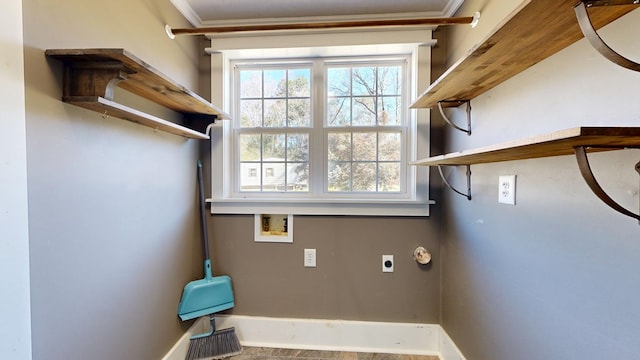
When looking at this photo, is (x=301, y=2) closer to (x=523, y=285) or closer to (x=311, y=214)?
(x=311, y=214)

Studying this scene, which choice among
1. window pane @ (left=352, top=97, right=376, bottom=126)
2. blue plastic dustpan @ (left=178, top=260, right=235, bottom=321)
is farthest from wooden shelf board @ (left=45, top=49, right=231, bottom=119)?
blue plastic dustpan @ (left=178, top=260, right=235, bottom=321)

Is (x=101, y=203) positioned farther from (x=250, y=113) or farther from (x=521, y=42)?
(x=521, y=42)

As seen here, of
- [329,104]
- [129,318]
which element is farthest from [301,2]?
[129,318]

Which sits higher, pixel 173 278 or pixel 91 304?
pixel 91 304

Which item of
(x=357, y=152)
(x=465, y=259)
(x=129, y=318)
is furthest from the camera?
(x=357, y=152)

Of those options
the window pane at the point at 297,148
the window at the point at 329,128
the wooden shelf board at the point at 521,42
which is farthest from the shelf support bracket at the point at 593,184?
the window pane at the point at 297,148

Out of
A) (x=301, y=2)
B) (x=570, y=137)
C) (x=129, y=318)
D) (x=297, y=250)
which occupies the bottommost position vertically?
(x=129, y=318)

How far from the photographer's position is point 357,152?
1.97 m

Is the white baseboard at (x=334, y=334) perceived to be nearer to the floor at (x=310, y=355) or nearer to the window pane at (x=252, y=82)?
the floor at (x=310, y=355)

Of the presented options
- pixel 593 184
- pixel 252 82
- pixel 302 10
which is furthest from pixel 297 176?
pixel 593 184

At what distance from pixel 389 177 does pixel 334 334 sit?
1.16 metres

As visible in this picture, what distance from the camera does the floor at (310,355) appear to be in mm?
1778

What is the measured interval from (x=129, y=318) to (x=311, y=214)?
111cm

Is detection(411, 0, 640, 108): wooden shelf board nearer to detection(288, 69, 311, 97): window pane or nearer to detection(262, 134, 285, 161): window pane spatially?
detection(288, 69, 311, 97): window pane
